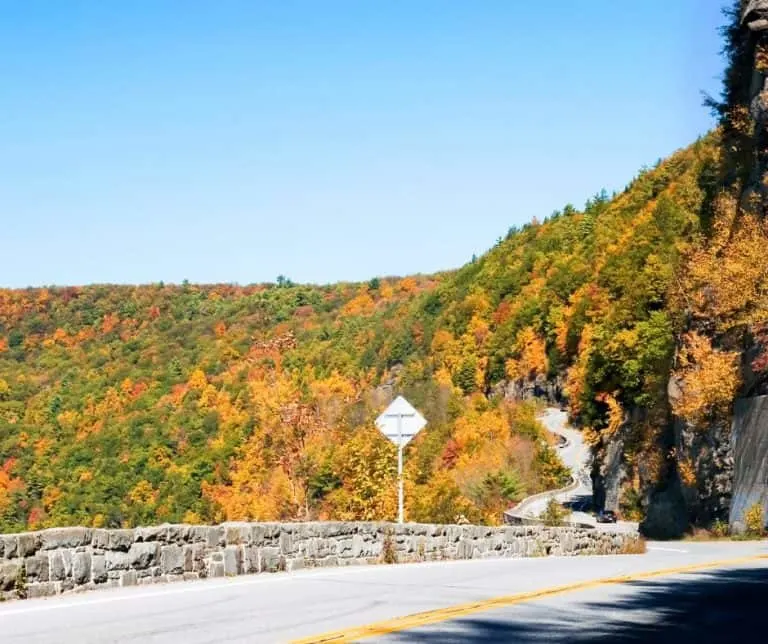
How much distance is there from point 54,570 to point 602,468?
60.7 m

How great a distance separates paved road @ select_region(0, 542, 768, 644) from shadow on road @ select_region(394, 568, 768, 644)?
0.04 feet

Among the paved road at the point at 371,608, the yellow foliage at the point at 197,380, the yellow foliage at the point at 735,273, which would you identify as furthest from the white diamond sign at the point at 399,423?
the yellow foliage at the point at 197,380

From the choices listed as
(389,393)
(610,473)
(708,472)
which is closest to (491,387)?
(389,393)

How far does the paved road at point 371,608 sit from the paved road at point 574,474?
38.7 meters

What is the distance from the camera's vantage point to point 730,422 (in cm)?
4009

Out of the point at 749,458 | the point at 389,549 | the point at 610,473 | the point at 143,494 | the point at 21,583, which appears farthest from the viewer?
the point at 143,494

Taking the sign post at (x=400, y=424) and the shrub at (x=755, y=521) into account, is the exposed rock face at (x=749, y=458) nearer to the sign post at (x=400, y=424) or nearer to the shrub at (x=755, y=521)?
the shrub at (x=755, y=521)

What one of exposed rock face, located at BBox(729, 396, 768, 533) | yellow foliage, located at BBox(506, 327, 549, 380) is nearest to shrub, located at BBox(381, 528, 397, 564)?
exposed rock face, located at BBox(729, 396, 768, 533)

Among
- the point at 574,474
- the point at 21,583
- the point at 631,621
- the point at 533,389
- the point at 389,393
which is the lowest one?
the point at 631,621

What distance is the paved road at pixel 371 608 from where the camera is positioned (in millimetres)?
9203

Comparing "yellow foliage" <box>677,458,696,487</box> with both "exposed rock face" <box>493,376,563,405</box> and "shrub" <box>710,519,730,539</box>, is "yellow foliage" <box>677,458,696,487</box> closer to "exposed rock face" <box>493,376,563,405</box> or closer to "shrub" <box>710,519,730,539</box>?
"shrub" <box>710,519,730,539</box>

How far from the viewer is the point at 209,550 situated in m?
14.9

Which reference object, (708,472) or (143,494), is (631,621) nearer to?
(708,472)

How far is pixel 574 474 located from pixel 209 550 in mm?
77289
